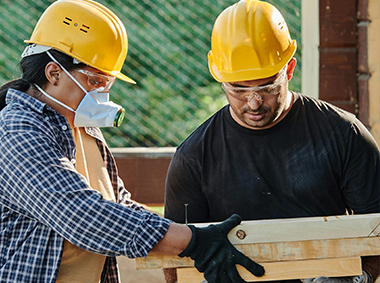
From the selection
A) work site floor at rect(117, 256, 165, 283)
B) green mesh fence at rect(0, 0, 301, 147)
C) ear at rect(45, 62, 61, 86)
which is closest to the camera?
ear at rect(45, 62, 61, 86)

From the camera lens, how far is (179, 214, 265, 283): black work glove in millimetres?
1800

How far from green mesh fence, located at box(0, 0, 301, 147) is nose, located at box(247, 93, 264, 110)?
432 centimetres

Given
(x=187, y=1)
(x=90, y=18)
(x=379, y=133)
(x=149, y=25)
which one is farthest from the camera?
(x=149, y=25)

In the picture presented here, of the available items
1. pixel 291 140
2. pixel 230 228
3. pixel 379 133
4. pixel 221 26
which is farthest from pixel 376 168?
pixel 379 133

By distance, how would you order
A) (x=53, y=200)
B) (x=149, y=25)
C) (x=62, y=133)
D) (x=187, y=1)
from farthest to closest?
1. (x=149, y=25)
2. (x=187, y=1)
3. (x=62, y=133)
4. (x=53, y=200)

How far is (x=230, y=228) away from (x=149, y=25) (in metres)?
5.25

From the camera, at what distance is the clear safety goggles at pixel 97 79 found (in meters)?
2.21

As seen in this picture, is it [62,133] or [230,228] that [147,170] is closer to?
[62,133]

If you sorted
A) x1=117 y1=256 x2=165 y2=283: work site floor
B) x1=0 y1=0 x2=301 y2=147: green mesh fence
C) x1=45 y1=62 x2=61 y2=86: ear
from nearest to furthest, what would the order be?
x1=45 y1=62 x2=61 y2=86: ear, x1=117 y1=256 x2=165 y2=283: work site floor, x1=0 y1=0 x2=301 y2=147: green mesh fence

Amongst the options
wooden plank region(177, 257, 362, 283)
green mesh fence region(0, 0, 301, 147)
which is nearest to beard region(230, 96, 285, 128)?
wooden plank region(177, 257, 362, 283)

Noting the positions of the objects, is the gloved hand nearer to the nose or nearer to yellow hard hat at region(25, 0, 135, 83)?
the nose

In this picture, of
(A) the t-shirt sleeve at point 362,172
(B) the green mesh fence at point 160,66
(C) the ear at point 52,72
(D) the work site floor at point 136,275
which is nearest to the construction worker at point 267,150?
(A) the t-shirt sleeve at point 362,172

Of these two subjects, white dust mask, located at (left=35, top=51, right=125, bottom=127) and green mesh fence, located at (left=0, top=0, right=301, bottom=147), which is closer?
white dust mask, located at (left=35, top=51, right=125, bottom=127)

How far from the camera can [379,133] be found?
3.86m
